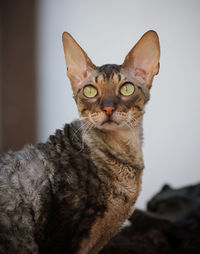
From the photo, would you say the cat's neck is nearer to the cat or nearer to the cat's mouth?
the cat

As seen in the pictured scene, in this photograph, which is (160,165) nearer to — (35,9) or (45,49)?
(45,49)

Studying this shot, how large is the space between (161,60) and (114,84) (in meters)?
0.98

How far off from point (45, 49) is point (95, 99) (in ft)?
5.11

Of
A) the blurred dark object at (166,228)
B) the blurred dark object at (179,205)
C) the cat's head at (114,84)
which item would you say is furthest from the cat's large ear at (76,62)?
the blurred dark object at (179,205)

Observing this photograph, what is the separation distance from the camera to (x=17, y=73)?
294 centimetres

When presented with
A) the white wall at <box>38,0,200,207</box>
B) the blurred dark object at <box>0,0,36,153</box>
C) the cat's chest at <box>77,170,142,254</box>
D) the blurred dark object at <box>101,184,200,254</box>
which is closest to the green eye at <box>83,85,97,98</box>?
the cat's chest at <box>77,170,142,254</box>

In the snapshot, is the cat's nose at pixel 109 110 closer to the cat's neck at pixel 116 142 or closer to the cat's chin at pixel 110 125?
the cat's chin at pixel 110 125

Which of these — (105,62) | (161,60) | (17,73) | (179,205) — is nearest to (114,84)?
(105,62)

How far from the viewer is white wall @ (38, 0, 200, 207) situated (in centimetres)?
212

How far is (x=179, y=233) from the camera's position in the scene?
192cm

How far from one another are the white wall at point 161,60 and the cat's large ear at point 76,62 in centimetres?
60

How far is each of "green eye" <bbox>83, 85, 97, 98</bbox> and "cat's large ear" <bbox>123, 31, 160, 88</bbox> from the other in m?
0.20

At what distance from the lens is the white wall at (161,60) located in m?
2.12

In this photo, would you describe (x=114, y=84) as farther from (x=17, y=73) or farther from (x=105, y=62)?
(x=17, y=73)
